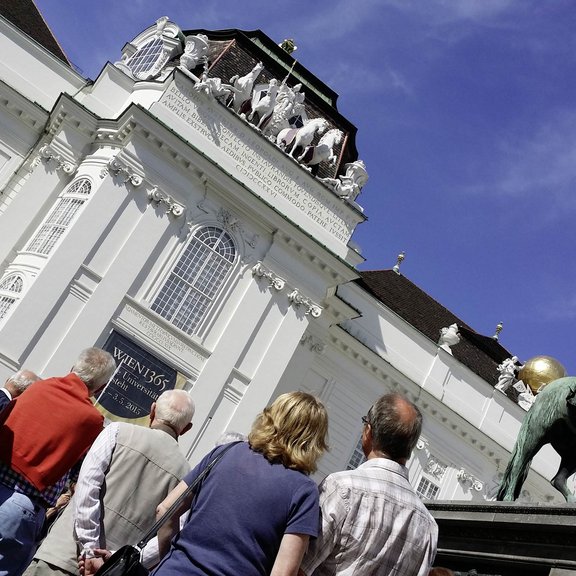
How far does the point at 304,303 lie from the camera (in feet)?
78.4

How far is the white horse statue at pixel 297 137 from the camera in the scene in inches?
1001

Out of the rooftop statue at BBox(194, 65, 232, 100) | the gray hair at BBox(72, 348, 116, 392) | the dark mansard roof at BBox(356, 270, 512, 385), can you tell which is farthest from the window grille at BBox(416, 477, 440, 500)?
the gray hair at BBox(72, 348, 116, 392)

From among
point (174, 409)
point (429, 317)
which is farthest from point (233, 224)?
point (174, 409)

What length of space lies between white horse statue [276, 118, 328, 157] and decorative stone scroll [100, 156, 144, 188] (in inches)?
208

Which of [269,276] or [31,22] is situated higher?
[31,22]

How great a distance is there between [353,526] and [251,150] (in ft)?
70.0

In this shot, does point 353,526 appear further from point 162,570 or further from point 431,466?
point 431,466

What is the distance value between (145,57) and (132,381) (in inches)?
468

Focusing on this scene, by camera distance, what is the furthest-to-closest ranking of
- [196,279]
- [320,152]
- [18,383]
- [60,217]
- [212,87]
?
[320,152] → [212,87] → [196,279] → [60,217] → [18,383]

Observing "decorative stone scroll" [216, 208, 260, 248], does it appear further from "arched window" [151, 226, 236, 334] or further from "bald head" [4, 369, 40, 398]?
"bald head" [4, 369, 40, 398]

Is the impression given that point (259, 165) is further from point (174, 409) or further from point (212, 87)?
point (174, 409)

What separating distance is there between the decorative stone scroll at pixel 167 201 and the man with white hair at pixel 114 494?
1779cm

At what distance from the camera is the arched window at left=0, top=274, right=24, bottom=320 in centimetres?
2061

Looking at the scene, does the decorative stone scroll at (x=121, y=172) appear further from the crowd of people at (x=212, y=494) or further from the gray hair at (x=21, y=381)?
the crowd of people at (x=212, y=494)
